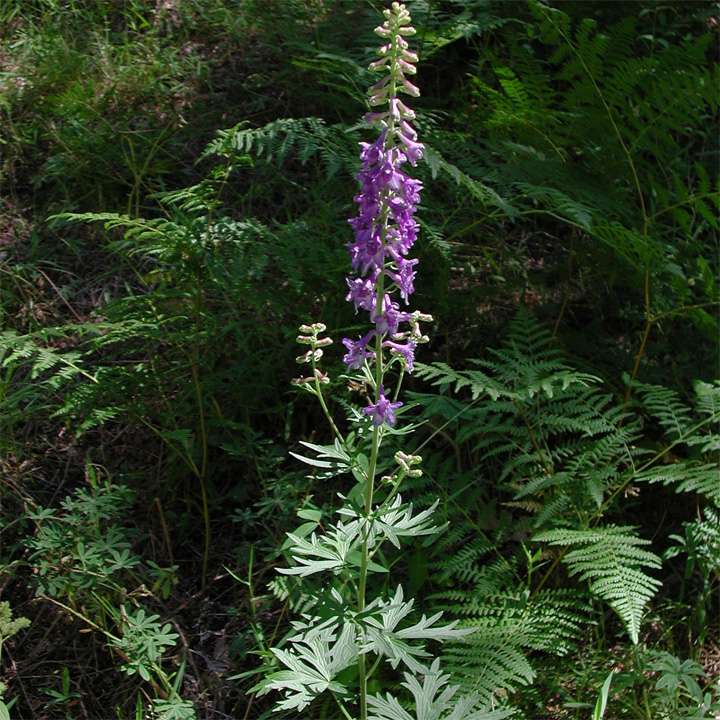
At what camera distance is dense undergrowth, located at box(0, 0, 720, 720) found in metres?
2.74

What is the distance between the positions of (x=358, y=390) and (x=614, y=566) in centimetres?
103

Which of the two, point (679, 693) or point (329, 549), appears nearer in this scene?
point (329, 549)

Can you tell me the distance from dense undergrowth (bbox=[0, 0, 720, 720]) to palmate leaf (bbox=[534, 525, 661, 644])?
1 centimetres

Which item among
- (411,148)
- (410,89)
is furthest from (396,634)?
(410,89)

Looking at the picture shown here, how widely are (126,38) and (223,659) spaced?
140 inches

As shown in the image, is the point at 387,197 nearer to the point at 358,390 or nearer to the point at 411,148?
the point at 411,148

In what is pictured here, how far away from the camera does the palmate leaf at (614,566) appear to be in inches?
98.0

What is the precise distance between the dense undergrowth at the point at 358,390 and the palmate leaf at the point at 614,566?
0.05ft

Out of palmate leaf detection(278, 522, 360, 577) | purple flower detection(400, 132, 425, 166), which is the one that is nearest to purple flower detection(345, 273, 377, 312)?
purple flower detection(400, 132, 425, 166)

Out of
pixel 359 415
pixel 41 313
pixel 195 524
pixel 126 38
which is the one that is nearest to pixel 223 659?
pixel 195 524

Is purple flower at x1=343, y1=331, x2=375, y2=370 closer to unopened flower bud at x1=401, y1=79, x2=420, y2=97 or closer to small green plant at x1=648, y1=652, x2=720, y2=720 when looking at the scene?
unopened flower bud at x1=401, y1=79, x2=420, y2=97

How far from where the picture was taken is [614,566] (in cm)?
257

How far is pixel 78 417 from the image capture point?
3.39 metres

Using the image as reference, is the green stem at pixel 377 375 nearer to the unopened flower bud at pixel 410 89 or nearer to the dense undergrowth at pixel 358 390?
the unopened flower bud at pixel 410 89
